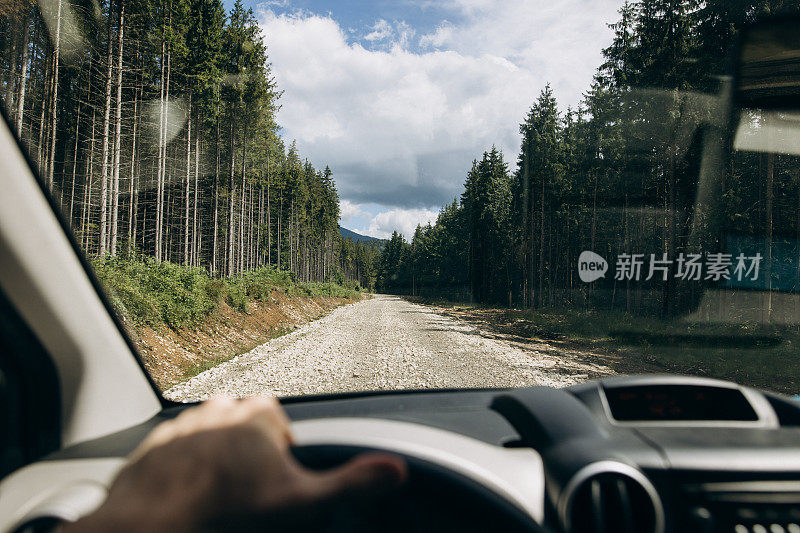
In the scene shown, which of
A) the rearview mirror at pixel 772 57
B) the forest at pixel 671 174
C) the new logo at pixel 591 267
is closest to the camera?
the rearview mirror at pixel 772 57

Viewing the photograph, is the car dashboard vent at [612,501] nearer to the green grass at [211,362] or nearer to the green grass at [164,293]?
the green grass at [211,362]

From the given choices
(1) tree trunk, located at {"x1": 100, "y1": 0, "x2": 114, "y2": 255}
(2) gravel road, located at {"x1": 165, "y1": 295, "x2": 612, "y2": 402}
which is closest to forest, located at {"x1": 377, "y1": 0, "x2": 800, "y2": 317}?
(2) gravel road, located at {"x1": 165, "y1": 295, "x2": 612, "y2": 402}

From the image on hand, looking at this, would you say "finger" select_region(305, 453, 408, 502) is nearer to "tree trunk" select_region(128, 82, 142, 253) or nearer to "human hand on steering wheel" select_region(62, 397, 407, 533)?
"human hand on steering wheel" select_region(62, 397, 407, 533)

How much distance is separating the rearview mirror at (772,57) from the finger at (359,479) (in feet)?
21.1

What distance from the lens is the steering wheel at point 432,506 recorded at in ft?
3.98

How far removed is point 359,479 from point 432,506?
50 cm

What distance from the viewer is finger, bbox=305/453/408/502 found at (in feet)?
2.96

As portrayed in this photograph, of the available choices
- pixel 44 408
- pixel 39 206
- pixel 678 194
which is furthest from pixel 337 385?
pixel 678 194

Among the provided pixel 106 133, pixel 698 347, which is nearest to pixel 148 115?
pixel 106 133

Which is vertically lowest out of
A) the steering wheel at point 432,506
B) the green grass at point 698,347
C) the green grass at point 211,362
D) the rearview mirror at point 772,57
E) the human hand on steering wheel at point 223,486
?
the green grass at point 698,347

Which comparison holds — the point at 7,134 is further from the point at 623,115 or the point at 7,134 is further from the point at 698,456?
the point at 623,115

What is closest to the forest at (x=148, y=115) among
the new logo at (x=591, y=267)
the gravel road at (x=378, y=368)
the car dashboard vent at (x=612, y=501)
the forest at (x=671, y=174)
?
the car dashboard vent at (x=612, y=501)

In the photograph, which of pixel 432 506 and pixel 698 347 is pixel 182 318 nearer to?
pixel 432 506

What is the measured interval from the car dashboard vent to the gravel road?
5443 millimetres
